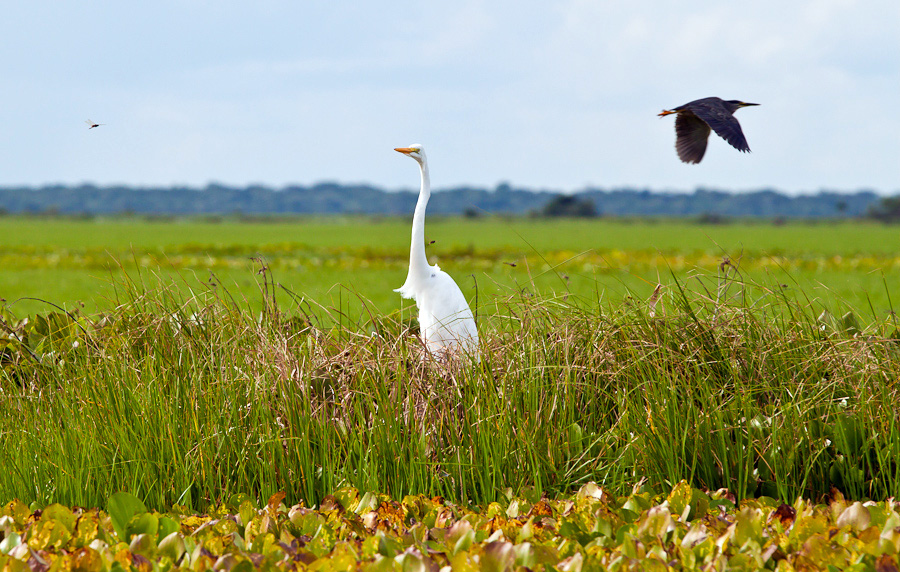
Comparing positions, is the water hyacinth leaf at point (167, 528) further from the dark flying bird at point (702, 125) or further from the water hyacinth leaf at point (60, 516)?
the dark flying bird at point (702, 125)

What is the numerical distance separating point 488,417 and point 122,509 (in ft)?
4.79

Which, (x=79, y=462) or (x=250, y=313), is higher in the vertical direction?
(x=250, y=313)

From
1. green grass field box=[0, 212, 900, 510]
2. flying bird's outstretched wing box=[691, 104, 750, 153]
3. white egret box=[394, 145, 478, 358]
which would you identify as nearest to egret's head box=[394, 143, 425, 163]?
white egret box=[394, 145, 478, 358]

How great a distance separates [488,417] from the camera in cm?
337

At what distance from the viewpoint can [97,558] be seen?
2.43 metres

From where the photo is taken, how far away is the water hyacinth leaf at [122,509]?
111 inches

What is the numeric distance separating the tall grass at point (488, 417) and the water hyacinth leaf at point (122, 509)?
40 cm

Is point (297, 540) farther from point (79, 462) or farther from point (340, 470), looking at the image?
point (79, 462)

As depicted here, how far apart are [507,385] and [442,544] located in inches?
48.7

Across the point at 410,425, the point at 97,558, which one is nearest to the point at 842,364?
the point at 410,425

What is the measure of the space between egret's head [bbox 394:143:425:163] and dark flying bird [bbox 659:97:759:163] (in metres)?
1.72

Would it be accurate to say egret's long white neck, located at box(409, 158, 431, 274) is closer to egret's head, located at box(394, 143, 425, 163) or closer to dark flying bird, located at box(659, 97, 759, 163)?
egret's head, located at box(394, 143, 425, 163)

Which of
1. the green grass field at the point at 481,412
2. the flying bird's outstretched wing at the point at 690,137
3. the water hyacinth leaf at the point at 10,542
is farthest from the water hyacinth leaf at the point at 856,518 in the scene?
the water hyacinth leaf at the point at 10,542

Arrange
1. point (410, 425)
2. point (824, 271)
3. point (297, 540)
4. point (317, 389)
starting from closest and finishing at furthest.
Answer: point (297, 540) < point (410, 425) < point (317, 389) < point (824, 271)
